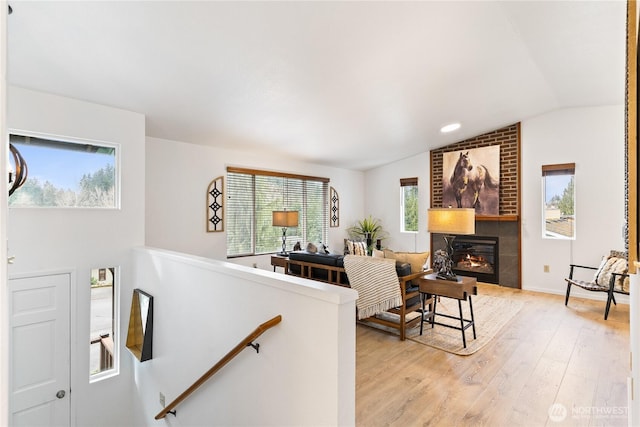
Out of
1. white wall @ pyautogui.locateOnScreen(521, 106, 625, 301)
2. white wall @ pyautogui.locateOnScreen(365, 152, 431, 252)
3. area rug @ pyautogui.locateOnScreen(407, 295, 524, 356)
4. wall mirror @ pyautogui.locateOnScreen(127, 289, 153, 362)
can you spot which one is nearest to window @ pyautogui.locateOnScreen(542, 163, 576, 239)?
white wall @ pyautogui.locateOnScreen(521, 106, 625, 301)

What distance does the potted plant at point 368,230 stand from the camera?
Answer: 734 centimetres

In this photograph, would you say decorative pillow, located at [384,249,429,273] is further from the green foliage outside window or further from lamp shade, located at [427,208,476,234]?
the green foliage outside window

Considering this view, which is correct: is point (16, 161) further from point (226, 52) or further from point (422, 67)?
point (422, 67)

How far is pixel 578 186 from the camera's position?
5109 millimetres

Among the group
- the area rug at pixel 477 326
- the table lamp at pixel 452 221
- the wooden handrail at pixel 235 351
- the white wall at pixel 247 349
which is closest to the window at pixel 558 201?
the area rug at pixel 477 326

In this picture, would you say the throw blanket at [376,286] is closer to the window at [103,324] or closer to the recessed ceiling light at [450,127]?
the window at [103,324]

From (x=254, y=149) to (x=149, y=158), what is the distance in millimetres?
1615

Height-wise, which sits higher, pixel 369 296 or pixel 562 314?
pixel 369 296

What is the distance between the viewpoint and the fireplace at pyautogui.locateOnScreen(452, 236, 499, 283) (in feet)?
Answer: 19.6

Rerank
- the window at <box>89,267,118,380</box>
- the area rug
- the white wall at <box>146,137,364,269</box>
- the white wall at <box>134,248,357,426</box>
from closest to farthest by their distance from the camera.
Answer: the white wall at <box>134,248,357,426</box>
the window at <box>89,267,118,380</box>
the area rug
the white wall at <box>146,137,364,269</box>

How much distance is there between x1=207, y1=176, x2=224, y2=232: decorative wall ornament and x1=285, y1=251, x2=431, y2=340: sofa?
1432 millimetres

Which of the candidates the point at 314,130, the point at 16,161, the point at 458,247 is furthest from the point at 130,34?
the point at 458,247

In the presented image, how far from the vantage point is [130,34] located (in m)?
2.36
